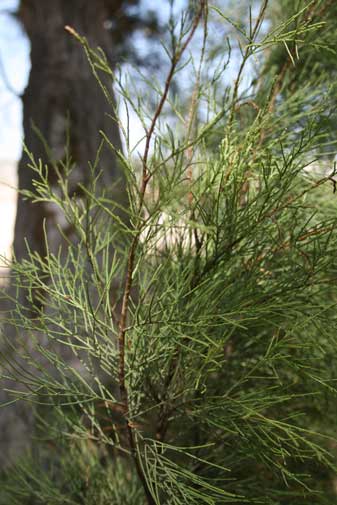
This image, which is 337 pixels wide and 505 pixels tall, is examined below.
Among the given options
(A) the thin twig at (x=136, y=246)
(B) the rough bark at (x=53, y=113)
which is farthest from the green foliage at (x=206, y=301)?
(B) the rough bark at (x=53, y=113)

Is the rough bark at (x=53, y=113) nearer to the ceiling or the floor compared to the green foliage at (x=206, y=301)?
nearer to the ceiling

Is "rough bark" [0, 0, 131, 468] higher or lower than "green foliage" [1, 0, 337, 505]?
higher

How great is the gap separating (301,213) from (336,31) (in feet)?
0.89

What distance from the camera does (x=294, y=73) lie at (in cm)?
99

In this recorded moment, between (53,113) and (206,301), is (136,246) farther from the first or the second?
(53,113)

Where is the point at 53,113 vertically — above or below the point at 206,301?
above

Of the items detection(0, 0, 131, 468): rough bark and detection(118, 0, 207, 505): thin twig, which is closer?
detection(118, 0, 207, 505): thin twig

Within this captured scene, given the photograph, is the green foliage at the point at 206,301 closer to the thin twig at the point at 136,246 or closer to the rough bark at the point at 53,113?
the thin twig at the point at 136,246

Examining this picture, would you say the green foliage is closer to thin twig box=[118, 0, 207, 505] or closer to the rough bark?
thin twig box=[118, 0, 207, 505]

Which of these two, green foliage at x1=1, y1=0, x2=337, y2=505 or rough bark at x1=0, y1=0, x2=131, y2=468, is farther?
rough bark at x1=0, y1=0, x2=131, y2=468

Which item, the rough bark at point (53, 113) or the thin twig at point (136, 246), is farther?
the rough bark at point (53, 113)

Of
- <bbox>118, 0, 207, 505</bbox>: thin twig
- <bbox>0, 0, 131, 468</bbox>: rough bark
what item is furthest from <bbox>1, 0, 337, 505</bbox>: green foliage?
<bbox>0, 0, 131, 468</bbox>: rough bark

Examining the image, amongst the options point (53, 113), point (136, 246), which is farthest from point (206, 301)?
point (53, 113)

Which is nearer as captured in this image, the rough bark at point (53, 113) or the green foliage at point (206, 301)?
the green foliage at point (206, 301)
